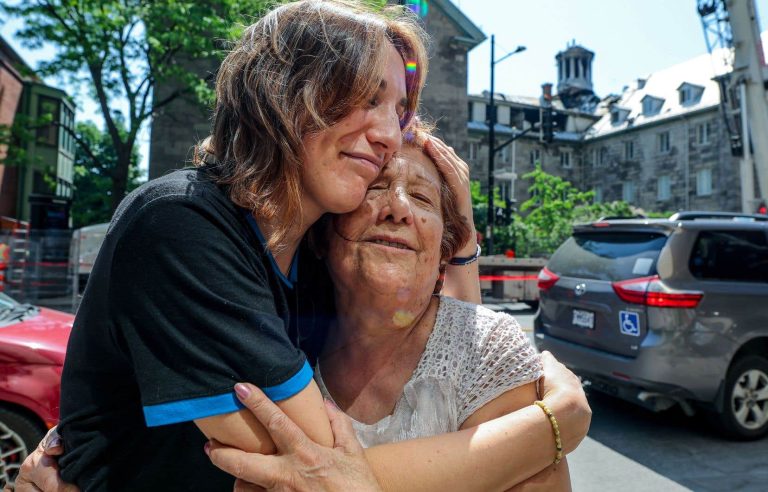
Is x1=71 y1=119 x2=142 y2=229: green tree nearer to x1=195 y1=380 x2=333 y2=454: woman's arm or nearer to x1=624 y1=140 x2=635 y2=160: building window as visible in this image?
x1=624 y1=140 x2=635 y2=160: building window

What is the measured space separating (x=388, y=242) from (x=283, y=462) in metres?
0.67

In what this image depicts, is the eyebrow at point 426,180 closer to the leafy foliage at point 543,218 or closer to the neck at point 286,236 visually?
the neck at point 286,236

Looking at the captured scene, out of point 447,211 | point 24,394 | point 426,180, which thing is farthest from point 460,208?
point 24,394

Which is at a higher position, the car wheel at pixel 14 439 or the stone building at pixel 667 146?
the stone building at pixel 667 146

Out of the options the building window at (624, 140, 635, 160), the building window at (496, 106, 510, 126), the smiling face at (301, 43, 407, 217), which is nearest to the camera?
the smiling face at (301, 43, 407, 217)

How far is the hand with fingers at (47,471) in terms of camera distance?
4.76ft

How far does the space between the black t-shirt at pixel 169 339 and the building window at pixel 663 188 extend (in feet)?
170

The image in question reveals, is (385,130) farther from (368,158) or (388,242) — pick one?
(388,242)

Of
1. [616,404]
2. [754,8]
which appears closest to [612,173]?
[754,8]

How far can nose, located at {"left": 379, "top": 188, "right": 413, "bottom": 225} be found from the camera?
1641 mm

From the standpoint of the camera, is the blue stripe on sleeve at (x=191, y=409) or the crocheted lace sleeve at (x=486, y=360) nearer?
the blue stripe on sleeve at (x=191, y=409)

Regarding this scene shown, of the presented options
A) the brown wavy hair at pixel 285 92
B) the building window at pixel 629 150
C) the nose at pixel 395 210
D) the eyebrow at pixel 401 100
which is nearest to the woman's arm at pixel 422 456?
the brown wavy hair at pixel 285 92

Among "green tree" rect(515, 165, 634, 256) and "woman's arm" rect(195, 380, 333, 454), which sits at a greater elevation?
"green tree" rect(515, 165, 634, 256)

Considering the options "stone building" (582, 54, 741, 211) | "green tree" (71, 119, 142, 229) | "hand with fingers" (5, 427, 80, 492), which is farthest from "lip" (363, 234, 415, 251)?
"green tree" (71, 119, 142, 229)
